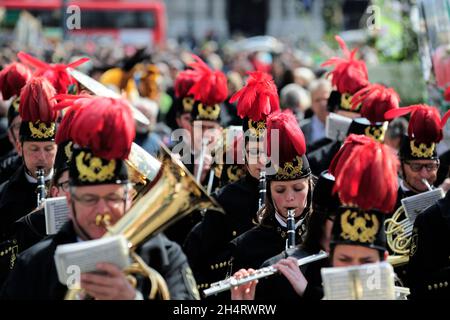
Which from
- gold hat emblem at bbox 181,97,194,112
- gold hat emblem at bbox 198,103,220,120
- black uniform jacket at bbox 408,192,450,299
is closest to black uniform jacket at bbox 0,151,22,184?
gold hat emblem at bbox 198,103,220,120

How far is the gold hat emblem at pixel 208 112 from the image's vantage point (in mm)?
9352

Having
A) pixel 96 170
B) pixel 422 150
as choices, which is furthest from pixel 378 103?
pixel 96 170

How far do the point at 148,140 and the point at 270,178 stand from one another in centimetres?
494

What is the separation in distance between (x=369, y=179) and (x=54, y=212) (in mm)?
1837

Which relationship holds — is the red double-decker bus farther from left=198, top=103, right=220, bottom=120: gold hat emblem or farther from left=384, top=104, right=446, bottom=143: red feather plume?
left=384, top=104, right=446, bottom=143: red feather plume

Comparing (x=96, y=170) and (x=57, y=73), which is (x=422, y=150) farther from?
→ (x=96, y=170)

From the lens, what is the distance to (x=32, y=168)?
7.26m

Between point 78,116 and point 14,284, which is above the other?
point 78,116

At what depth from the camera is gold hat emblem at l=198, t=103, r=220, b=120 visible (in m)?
9.35

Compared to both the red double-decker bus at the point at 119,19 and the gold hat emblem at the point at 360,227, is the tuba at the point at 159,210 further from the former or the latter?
the red double-decker bus at the point at 119,19

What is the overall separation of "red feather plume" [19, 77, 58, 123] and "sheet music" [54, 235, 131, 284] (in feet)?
9.13

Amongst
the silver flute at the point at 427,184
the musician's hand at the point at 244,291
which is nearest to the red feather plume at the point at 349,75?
the silver flute at the point at 427,184
